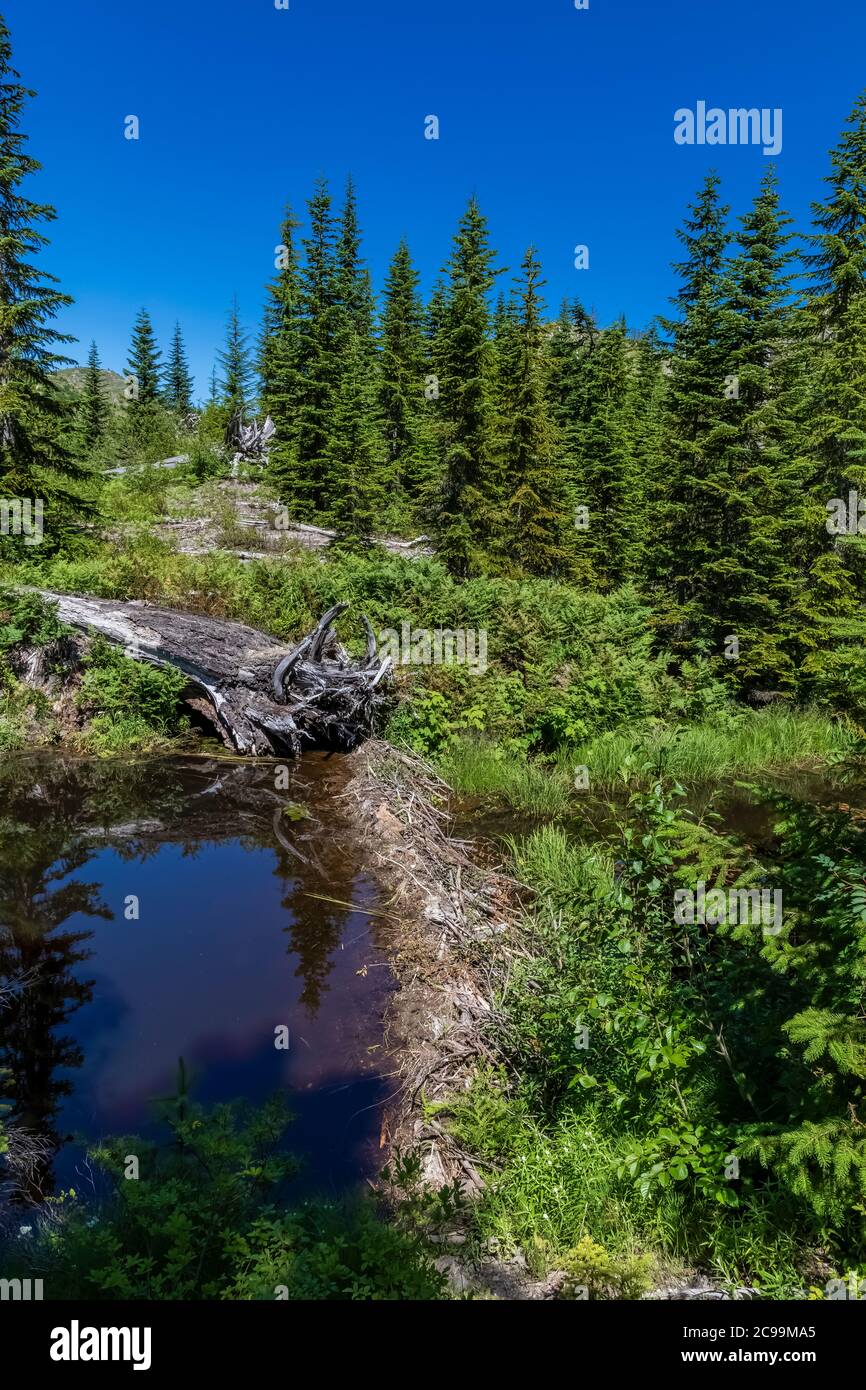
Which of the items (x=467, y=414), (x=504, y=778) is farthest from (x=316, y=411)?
(x=504, y=778)

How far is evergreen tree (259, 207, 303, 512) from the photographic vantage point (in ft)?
79.4

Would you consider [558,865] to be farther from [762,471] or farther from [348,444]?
[348,444]

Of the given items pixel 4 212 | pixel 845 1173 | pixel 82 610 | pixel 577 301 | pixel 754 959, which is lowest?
pixel 845 1173

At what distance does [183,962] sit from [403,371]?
34.9 m

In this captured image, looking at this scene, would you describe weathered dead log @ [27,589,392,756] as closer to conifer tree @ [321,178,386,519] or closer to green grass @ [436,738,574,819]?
green grass @ [436,738,574,819]

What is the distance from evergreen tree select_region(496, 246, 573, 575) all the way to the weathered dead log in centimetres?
1001

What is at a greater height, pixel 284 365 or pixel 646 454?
pixel 284 365

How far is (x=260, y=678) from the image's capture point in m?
11.5

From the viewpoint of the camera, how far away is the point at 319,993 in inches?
226

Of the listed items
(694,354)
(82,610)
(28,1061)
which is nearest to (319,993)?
(28,1061)

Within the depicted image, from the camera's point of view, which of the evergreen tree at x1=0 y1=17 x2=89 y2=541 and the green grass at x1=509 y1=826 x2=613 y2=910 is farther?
the evergreen tree at x1=0 y1=17 x2=89 y2=541

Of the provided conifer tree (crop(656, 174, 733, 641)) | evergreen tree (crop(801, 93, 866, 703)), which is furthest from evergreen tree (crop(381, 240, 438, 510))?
evergreen tree (crop(801, 93, 866, 703))
